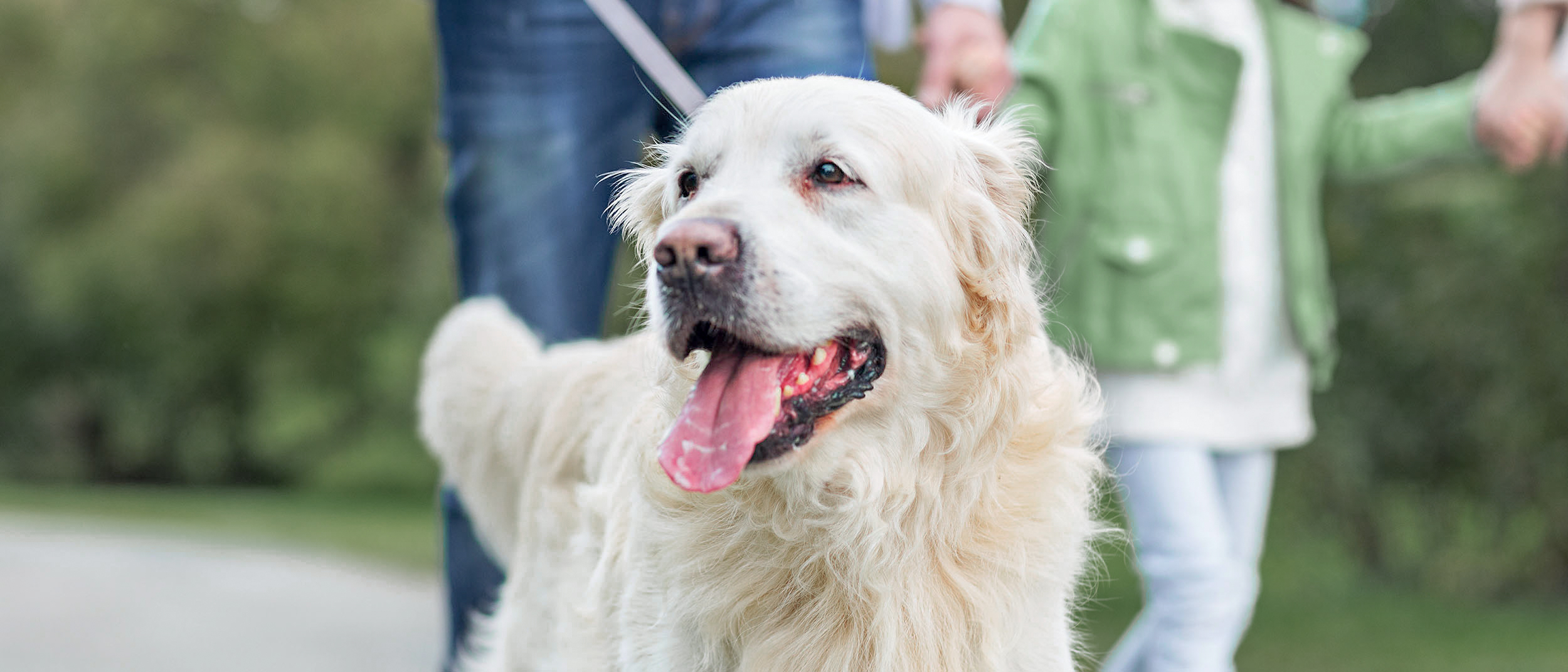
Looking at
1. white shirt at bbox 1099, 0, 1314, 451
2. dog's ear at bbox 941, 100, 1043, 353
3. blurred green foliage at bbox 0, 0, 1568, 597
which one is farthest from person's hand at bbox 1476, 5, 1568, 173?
blurred green foliage at bbox 0, 0, 1568, 597

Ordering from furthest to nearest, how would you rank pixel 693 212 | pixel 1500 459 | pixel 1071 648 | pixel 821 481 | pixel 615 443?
1. pixel 1500 459
2. pixel 615 443
3. pixel 1071 648
4. pixel 821 481
5. pixel 693 212

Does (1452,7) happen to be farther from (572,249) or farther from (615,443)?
(615,443)

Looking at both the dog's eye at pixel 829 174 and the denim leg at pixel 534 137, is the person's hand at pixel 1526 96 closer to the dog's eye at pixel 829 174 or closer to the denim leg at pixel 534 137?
the denim leg at pixel 534 137

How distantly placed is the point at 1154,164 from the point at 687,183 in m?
1.73

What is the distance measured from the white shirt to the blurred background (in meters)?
4.81

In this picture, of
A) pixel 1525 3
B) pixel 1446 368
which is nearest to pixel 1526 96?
pixel 1525 3

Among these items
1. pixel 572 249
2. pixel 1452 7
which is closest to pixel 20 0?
pixel 1452 7

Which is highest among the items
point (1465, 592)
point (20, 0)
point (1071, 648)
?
point (1071, 648)

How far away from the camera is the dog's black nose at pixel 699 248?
6.38 feet

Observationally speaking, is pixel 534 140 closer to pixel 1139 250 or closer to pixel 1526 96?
pixel 1139 250

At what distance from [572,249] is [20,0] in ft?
63.2

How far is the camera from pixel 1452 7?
8.89 metres

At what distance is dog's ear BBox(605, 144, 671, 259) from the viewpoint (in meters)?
2.39

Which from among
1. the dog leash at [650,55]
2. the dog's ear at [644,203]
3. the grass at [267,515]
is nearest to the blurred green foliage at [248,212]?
the grass at [267,515]
